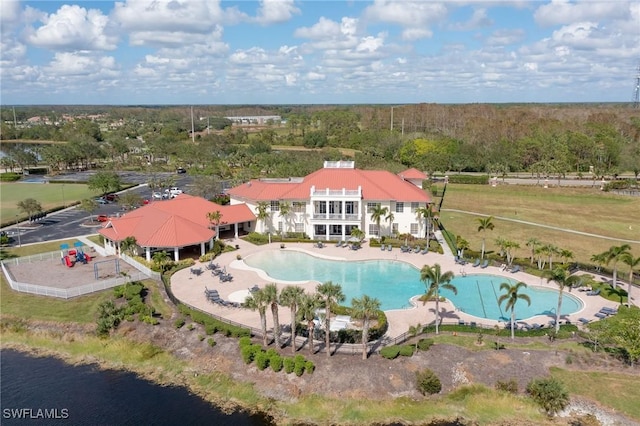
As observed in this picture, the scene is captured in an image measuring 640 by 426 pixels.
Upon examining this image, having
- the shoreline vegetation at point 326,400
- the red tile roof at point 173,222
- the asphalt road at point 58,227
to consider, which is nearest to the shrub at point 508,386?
the shoreline vegetation at point 326,400

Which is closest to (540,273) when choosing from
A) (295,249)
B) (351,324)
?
(351,324)

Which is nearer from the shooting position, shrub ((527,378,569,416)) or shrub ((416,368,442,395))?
shrub ((527,378,569,416))

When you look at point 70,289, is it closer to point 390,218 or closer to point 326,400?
point 326,400

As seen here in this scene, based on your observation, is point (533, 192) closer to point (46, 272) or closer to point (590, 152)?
point (590, 152)

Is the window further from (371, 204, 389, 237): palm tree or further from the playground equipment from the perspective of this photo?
the playground equipment

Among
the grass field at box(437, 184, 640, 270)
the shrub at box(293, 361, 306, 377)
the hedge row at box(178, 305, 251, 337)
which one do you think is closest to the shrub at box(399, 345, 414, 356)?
the shrub at box(293, 361, 306, 377)

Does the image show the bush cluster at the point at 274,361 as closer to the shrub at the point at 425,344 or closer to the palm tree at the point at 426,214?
the shrub at the point at 425,344

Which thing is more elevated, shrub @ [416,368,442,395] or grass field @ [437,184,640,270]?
grass field @ [437,184,640,270]
